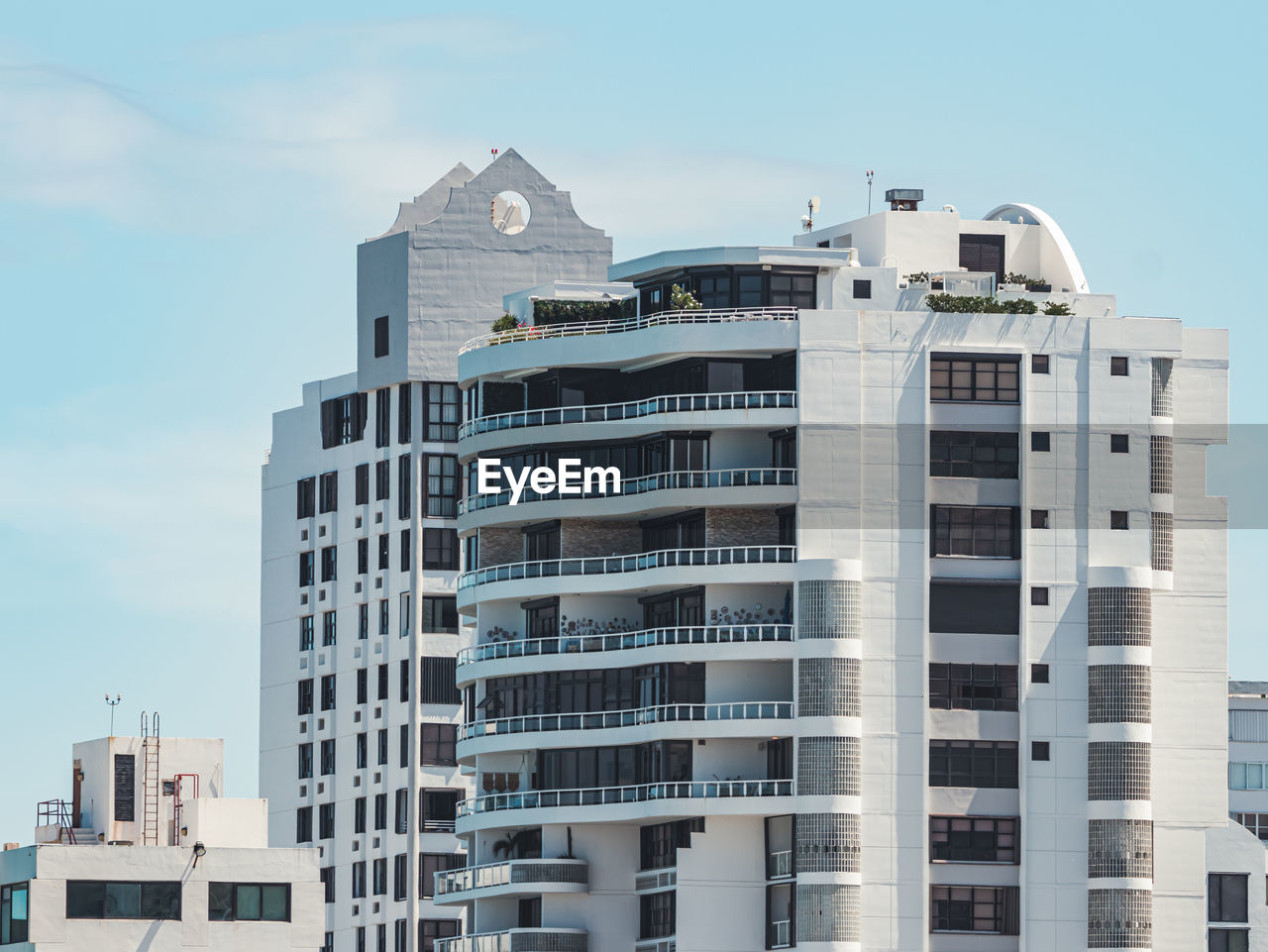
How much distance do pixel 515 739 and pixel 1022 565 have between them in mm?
24357

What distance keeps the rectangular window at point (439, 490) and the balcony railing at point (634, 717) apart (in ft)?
114

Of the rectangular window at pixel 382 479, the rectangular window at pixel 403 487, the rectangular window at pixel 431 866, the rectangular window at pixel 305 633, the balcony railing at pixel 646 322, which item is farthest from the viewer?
the rectangular window at pixel 305 633

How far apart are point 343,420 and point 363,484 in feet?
17.1

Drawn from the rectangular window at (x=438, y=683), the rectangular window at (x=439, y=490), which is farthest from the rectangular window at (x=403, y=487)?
the rectangular window at (x=438, y=683)

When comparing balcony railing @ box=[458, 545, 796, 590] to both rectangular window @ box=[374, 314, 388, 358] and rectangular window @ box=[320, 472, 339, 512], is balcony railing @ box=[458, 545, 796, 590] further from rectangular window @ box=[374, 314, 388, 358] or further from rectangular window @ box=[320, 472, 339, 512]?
rectangular window @ box=[320, 472, 339, 512]

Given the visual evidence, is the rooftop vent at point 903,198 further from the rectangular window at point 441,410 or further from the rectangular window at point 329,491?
the rectangular window at point 329,491

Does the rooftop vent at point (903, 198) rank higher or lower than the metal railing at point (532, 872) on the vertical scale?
higher

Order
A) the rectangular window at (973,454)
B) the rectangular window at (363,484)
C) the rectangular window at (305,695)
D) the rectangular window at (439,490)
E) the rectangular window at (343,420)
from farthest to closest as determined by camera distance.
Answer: the rectangular window at (305,695)
the rectangular window at (343,420)
the rectangular window at (363,484)
the rectangular window at (439,490)
the rectangular window at (973,454)

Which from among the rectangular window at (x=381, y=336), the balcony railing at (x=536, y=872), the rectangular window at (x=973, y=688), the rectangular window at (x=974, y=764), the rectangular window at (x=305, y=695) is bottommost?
the balcony railing at (x=536, y=872)

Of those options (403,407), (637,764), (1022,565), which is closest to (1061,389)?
(1022,565)

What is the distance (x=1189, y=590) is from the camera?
135000 millimetres

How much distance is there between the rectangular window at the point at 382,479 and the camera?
6934 inches

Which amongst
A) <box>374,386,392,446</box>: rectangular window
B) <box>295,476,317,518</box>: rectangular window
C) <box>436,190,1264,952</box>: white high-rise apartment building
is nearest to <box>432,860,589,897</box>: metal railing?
<box>436,190,1264,952</box>: white high-rise apartment building

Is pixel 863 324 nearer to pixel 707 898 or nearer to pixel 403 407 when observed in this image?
pixel 707 898
